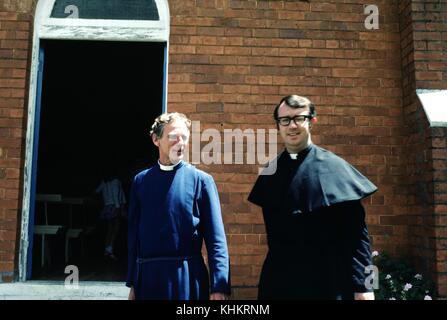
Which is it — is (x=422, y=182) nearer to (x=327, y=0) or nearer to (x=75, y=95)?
(x=327, y=0)

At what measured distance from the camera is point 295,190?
2.26 metres

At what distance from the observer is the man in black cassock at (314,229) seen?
216 cm

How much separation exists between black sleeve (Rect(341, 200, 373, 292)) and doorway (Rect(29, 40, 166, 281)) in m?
5.52

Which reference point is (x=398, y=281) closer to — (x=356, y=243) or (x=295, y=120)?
(x=356, y=243)

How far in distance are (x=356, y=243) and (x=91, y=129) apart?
10.3m

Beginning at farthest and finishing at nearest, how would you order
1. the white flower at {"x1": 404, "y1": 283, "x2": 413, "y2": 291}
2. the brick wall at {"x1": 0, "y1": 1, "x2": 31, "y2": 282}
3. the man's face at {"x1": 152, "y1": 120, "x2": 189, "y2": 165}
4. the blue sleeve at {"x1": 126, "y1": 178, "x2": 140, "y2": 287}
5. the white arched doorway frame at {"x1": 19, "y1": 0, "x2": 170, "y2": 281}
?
the white arched doorway frame at {"x1": 19, "y1": 0, "x2": 170, "y2": 281}
the brick wall at {"x1": 0, "y1": 1, "x2": 31, "y2": 282}
the white flower at {"x1": 404, "y1": 283, "x2": 413, "y2": 291}
the blue sleeve at {"x1": 126, "y1": 178, "x2": 140, "y2": 287}
the man's face at {"x1": 152, "y1": 120, "x2": 189, "y2": 165}

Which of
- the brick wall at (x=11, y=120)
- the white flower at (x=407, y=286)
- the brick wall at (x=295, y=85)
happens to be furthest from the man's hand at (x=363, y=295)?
the brick wall at (x=11, y=120)

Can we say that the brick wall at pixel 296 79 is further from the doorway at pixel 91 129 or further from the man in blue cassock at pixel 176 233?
the doorway at pixel 91 129

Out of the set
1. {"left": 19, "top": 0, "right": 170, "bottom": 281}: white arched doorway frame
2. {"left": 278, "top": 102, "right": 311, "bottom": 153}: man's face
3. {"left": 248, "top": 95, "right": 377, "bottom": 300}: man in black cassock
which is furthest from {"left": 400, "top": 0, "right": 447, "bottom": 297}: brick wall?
{"left": 19, "top": 0, "right": 170, "bottom": 281}: white arched doorway frame

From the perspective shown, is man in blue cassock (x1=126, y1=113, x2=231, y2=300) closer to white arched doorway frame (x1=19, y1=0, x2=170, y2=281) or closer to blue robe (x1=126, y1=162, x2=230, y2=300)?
blue robe (x1=126, y1=162, x2=230, y2=300)

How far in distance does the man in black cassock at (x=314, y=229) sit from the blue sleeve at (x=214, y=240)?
0.79ft

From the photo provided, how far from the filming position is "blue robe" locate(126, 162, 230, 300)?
2.32m

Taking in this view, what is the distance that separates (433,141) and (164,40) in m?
2.90

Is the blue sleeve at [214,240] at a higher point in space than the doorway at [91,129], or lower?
lower
